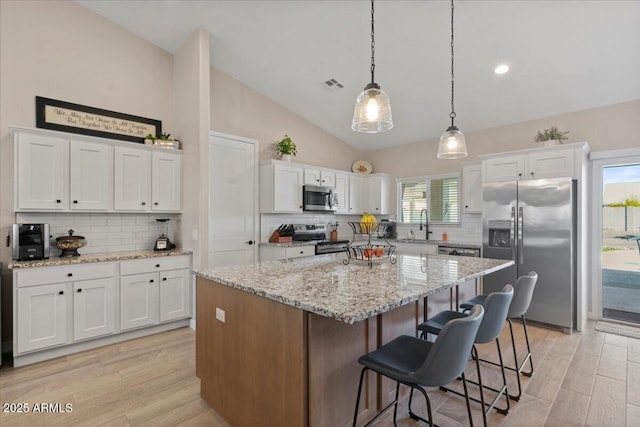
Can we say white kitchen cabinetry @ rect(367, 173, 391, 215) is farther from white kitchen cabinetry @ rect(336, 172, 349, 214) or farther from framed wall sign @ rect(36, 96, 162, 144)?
framed wall sign @ rect(36, 96, 162, 144)

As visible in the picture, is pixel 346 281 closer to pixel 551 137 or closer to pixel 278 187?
pixel 278 187

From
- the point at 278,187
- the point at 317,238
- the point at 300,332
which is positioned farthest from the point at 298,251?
the point at 300,332

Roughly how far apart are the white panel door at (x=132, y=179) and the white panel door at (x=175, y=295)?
2.85 feet

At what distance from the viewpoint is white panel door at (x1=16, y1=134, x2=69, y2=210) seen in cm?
293

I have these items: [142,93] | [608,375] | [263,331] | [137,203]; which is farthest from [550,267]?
[142,93]

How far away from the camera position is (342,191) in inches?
229

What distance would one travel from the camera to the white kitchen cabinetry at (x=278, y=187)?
4668mm

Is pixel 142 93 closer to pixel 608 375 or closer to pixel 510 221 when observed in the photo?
pixel 510 221

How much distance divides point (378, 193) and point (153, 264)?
407cm

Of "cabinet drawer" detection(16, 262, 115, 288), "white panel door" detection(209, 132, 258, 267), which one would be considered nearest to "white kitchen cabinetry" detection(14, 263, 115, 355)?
"cabinet drawer" detection(16, 262, 115, 288)

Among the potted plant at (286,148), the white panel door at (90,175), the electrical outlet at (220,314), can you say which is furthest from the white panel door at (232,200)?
the electrical outlet at (220,314)

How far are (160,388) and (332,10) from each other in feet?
12.7

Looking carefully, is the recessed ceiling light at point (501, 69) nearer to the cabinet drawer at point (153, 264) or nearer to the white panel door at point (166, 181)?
the white panel door at point (166, 181)

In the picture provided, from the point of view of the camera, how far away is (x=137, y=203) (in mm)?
3654
